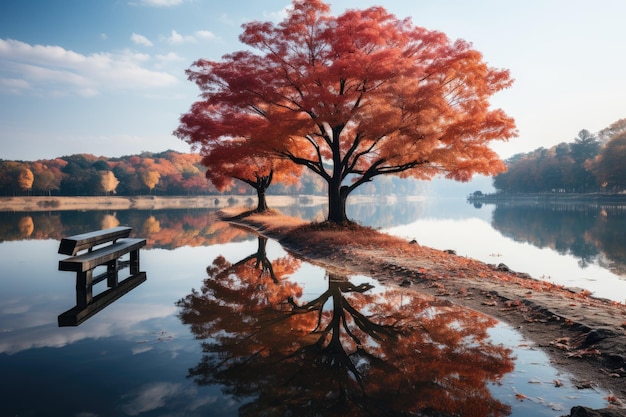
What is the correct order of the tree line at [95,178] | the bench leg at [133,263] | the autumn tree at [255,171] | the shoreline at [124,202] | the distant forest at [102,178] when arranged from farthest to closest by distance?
the distant forest at [102,178]
the tree line at [95,178]
the shoreline at [124,202]
the autumn tree at [255,171]
the bench leg at [133,263]

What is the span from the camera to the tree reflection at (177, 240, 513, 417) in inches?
186

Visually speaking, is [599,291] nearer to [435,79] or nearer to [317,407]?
[435,79]

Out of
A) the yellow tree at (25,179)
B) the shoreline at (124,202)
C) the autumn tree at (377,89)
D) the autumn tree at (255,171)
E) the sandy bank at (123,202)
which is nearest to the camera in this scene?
the autumn tree at (377,89)

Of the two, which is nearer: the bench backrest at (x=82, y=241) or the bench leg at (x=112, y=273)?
the bench backrest at (x=82, y=241)

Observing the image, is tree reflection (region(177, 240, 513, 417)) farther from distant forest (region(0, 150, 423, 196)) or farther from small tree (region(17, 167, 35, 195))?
distant forest (region(0, 150, 423, 196))

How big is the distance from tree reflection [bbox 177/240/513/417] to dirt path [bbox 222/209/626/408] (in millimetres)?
881

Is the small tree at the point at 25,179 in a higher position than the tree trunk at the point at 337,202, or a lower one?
higher

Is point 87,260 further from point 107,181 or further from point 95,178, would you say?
point 95,178

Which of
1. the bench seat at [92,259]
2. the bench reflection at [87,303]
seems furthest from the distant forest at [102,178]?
the bench reflection at [87,303]

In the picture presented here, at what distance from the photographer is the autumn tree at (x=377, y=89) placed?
56.5 ft

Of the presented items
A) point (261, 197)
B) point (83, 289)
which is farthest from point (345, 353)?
point (261, 197)

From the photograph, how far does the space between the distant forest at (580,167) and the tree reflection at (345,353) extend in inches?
3210

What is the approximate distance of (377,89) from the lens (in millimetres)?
18328

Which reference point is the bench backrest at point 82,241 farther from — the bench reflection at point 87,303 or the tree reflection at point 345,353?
the tree reflection at point 345,353
